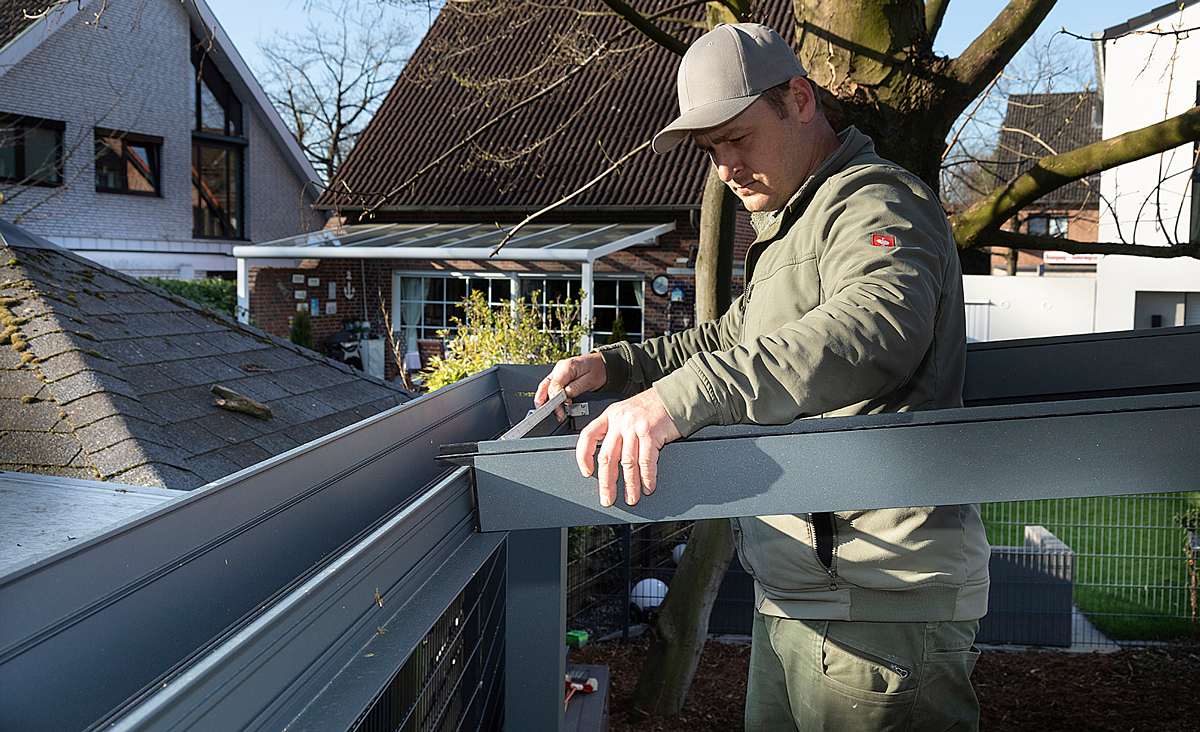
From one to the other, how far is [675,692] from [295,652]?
5401 millimetres

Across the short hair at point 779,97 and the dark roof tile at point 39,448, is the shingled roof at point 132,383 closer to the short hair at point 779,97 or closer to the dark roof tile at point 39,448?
the dark roof tile at point 39,448

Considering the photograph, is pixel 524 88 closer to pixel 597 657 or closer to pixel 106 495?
pixel 597 657

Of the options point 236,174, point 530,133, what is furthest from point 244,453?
point 236,174

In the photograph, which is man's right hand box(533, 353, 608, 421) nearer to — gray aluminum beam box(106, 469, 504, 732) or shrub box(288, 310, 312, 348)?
gray aluminum beam box(106, 469, 504, 732)

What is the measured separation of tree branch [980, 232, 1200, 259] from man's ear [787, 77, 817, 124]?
3327 millimetres

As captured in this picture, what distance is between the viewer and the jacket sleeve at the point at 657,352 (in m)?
2.57

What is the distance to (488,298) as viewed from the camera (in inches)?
821

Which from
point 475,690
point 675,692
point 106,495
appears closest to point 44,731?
point 475,690

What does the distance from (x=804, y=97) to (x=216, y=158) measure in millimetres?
26095

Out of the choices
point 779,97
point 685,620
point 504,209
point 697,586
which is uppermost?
point 504,209

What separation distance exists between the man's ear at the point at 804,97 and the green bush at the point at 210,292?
1922 centimetres

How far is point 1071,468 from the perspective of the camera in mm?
1546

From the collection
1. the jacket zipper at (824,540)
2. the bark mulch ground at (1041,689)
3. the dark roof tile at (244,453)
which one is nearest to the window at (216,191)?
the bark mulch ground at (1041,689)

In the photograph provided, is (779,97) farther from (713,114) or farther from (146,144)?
Answer: (146,144)
